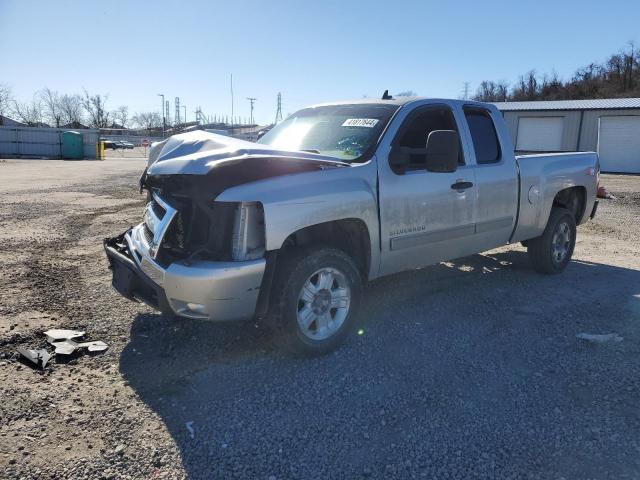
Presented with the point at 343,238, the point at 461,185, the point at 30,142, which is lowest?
the point at 343,238

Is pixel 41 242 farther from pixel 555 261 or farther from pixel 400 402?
pixel 555 261

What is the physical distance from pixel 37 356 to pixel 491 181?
437 cm

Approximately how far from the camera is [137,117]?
422 ft

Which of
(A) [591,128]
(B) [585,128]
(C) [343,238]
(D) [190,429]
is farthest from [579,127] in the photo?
(D) [190,429]

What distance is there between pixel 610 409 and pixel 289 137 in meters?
Result: 3.56

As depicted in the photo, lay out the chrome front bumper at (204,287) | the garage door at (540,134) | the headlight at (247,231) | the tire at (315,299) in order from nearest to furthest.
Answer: the chrome front bumper at (204,287) < the headlight at (247,231) < the tire at (315,299) < the garage door at (540,134)

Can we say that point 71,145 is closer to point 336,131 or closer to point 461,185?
point 336,131

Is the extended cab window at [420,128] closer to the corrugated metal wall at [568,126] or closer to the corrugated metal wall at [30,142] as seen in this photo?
the corrugated metal wall at [568,126]

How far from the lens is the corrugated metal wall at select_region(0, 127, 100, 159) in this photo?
36.8 meters

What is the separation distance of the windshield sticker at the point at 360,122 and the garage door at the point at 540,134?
30891 mm

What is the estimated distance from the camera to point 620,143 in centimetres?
2853

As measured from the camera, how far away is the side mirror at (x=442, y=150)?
4.12 m

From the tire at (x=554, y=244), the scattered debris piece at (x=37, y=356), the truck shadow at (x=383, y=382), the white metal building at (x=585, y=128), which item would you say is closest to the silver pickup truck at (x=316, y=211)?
the truck shadow at (x=383, y=382)

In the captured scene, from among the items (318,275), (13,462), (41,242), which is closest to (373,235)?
(318,275)
